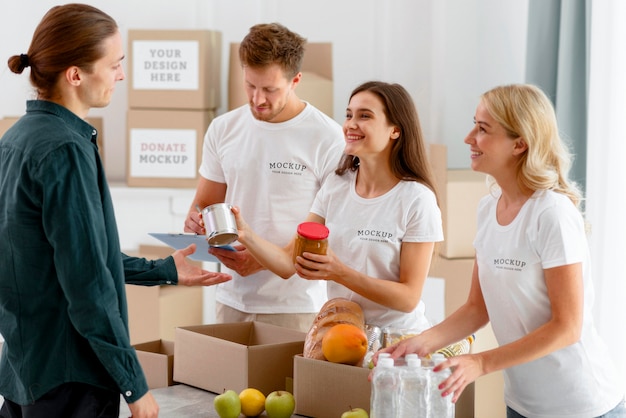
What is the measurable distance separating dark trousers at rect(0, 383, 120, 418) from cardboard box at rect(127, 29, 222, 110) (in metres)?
2.29

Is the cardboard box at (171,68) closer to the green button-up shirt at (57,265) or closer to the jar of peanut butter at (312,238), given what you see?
the jar of peanut butter at (312,238)

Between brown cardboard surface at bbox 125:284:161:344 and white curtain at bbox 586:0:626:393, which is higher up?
white curtain at bbox 586:0:626:393

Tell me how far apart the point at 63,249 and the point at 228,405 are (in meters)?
0.51

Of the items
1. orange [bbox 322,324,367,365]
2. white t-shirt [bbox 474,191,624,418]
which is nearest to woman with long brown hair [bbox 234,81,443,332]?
orange [bbox 322,324,367,365]

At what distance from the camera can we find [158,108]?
3.70m

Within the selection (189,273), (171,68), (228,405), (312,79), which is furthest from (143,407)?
(171,68)

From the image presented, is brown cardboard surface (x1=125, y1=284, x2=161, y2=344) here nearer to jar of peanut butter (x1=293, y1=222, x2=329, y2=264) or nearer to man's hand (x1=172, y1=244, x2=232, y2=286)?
man's hand (x1=172, y1=244, x2=232, y2=286)

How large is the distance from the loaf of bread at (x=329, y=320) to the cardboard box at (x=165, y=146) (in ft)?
6.18

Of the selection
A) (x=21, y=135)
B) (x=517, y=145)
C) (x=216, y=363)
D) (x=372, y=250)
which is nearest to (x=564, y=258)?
(x=517, y=145)

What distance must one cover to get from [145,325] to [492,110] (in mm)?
2297

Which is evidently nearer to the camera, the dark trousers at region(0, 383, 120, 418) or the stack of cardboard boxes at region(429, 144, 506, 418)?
the dark trousers at region(0, 383, 120, 418)

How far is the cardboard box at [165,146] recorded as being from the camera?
3.69 m

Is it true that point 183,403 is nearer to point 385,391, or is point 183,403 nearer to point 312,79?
point 385,391

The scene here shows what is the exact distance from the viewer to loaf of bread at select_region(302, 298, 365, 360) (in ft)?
5.86
